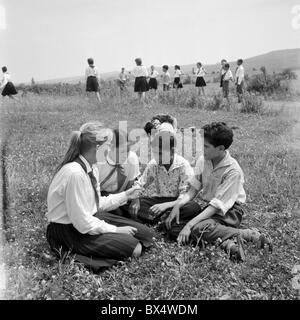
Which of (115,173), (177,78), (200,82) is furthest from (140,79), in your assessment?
(115,173)

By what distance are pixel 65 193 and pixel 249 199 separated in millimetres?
2282

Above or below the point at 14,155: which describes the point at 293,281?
below

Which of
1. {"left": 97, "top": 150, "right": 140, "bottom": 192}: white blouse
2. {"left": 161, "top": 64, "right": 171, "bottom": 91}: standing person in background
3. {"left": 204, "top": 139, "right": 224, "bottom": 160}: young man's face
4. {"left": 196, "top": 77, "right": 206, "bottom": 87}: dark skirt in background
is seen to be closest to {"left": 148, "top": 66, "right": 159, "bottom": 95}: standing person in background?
{"left": 161, "top": 64, "right": 171, "bottom": 91}: standing person in background

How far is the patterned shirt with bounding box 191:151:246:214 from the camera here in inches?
134

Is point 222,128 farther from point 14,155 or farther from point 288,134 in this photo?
point 288,134

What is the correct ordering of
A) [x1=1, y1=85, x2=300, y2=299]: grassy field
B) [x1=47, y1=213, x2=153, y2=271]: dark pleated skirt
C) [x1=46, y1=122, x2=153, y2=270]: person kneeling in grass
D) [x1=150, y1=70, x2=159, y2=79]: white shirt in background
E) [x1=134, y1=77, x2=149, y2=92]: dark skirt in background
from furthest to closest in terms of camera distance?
[x1=150, y1=70, x2=159, y2=79]: white shirt in background → [x1=134, y1=77, x2=149, y2=92]: dark skirt in background → [x1=47, y1=213, x2=153, y2=271]: dark pleated skirt → [x1=46, y1=122, x2=153, y2=270]: person kneeling in grass → [x1=1, y1=85, x2=300, y2=299]: grassy field

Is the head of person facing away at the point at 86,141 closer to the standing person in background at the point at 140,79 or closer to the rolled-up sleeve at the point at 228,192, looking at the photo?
the rolled-up sleeve at the point at 228,192

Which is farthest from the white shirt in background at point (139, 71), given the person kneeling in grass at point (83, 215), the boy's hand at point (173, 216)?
the person kneeling in grass at point (83, 215)

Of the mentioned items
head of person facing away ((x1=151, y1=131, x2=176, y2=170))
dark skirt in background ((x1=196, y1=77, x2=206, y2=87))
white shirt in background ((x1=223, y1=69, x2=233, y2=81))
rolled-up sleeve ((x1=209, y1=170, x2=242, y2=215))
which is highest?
white shirt in background ((x1=223, y1=69, x2=233, y2=81))

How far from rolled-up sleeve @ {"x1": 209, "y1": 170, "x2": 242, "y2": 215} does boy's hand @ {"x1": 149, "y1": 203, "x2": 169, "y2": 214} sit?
0.44 metres

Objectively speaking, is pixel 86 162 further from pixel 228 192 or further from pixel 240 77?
pixel 240 77

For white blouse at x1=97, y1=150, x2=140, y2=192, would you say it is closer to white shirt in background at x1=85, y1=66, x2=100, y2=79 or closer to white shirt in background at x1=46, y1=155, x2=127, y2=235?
white shirt in background at x1=46, y1=155, x2=127, y2=235

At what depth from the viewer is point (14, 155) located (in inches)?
219
